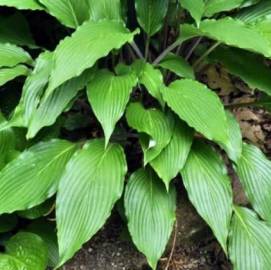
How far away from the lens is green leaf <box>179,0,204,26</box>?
2.19 metres

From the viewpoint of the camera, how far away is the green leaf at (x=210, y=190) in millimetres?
2016

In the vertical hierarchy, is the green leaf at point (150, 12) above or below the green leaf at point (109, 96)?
above

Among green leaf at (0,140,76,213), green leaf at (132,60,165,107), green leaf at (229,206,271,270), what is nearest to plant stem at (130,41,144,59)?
green leaf at (132,60,165,107)

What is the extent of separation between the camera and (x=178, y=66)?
2322 millimetres

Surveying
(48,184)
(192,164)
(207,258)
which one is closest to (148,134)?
(192,164)

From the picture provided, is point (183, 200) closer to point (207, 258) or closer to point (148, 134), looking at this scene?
point (207, 258)

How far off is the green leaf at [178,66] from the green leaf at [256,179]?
0.38 metres

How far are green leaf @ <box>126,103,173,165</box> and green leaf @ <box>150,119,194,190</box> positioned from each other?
0.03 meters

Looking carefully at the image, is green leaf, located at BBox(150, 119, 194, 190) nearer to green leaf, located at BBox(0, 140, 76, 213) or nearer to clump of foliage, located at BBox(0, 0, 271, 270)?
clump of foliage, located at BBox(0, 0, 271, 270)

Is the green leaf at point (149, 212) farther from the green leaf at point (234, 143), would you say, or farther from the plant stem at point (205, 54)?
the plant stem at point (205, 54)

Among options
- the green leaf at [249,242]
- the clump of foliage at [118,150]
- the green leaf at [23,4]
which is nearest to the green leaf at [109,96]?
the clump of foliage at [118,150]

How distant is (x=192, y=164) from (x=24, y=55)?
2.66ft

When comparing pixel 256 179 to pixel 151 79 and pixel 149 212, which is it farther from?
pixel 151 79

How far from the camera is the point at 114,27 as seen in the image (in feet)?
7.06
